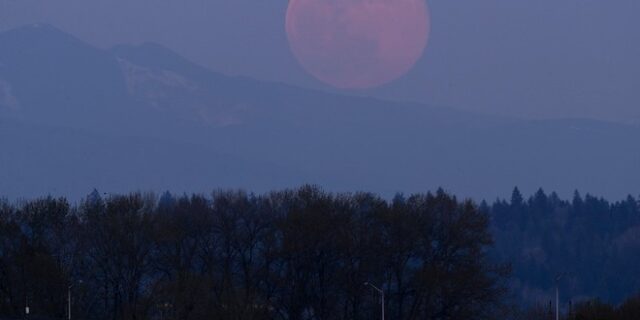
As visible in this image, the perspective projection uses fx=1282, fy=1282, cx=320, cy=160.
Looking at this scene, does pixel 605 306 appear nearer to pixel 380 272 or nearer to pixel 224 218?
pixel 380 272

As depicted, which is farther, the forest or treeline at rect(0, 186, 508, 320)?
treeline at rect(0, 186, 508, 320)

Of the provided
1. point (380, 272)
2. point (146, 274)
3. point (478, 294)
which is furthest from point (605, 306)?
point (146, 274)

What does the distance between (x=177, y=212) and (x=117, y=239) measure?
5031mm

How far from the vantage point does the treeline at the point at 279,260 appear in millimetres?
82688

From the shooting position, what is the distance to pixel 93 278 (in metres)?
84.3

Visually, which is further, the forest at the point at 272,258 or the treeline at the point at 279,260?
the treeline at the point at 279,260

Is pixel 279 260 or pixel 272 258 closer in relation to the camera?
pixel 272 258

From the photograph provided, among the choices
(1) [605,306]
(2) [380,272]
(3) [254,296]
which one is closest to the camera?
(1) [605,306]

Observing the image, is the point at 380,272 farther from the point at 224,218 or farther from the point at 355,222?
the point at 224,218

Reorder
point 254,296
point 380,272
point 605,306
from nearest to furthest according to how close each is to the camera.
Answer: point 605,306
point 254,296
point 380,272

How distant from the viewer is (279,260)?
8575cm

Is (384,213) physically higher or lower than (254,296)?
higher

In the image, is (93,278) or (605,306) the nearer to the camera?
(605,306)

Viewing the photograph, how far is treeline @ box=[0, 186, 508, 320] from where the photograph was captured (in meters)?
82.7
